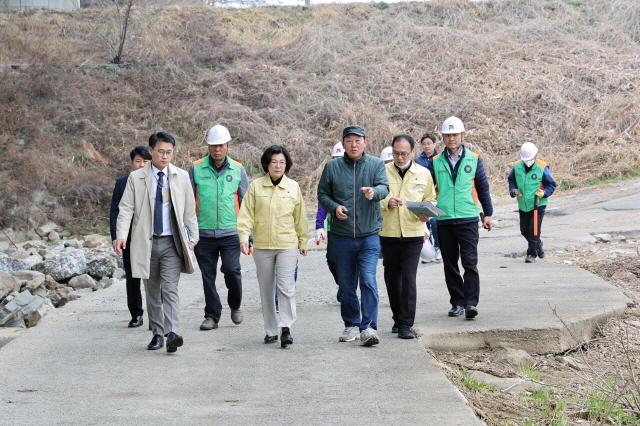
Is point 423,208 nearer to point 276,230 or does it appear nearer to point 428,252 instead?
point 276,230

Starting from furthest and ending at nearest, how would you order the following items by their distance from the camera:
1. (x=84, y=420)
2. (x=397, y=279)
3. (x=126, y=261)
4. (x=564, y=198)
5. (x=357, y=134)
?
(x=564, y=198) → (x=126, y=261) → (x=397, y=279) → (x=357, y=134) → (x=84, y=420)

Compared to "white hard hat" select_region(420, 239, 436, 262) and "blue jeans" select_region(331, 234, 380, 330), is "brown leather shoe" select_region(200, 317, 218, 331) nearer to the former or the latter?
"blue jeans" select_region(331, 234, 380, 330)

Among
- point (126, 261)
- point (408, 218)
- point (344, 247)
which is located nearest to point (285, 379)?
point (344, 247)

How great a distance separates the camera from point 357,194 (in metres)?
8.63

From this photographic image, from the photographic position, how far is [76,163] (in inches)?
943

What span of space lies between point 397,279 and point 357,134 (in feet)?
5.02

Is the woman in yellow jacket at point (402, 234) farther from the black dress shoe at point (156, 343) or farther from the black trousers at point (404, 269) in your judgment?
the black dress shoe at point (156, 343)

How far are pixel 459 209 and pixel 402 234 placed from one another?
1060 millimetres

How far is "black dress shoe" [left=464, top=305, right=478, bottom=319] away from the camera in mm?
9633

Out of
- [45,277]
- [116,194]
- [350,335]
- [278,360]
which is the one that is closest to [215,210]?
[116,194]

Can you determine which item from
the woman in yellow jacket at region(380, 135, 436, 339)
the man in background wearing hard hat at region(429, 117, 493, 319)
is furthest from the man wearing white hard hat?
the woman in yellow jacket at region(380, 135, 436, 339)

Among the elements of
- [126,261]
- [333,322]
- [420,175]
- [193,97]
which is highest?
[193,97]

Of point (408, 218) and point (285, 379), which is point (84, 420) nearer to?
point (285, 379)

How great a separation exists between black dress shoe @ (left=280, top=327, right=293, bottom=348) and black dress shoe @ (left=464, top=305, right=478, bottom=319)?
6.50 feet
